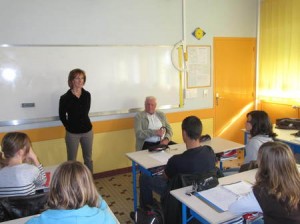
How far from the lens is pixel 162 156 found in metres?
3.02

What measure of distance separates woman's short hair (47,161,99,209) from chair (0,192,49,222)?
0.49 meters

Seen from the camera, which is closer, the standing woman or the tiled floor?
the tiled floor

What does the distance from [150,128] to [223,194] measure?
6.78 ft

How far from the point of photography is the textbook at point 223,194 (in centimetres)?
192

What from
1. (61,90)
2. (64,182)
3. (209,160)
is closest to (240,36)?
(61,90)

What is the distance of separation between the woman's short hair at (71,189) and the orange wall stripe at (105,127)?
2.62 m

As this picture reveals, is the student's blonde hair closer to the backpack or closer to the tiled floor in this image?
the backpack

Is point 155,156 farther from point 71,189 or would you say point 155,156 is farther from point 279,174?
point 71,189

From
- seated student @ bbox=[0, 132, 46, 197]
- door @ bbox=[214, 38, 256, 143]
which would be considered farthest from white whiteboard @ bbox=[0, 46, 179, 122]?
seated student @ bbox=[0, 132, 46, 197]

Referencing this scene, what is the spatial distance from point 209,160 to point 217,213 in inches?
23.5

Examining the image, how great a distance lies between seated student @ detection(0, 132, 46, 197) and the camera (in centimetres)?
202

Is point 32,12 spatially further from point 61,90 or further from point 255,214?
point 255,214

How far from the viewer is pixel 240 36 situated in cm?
543


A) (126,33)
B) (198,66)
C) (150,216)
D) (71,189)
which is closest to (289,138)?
(198,66)
